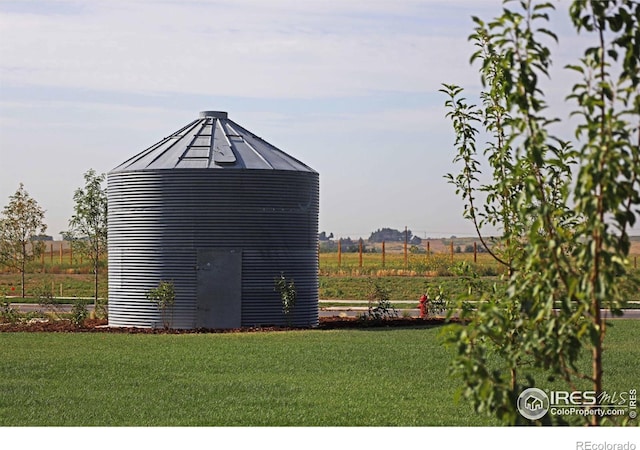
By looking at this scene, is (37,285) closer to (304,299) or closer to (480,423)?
(304,299)

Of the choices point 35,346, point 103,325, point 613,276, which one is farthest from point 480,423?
point 103,325

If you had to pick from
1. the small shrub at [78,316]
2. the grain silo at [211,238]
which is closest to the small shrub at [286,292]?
the grain silo at [211,238]

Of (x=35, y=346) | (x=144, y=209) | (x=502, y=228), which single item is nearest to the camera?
(x=502, y=228)

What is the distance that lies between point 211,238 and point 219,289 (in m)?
1.11

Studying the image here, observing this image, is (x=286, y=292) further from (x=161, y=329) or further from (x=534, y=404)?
(x=534, y=404)

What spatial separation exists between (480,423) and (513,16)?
6.19 meters

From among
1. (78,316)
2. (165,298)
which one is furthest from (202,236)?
(78,316)

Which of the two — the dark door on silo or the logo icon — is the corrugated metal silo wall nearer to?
the dark door on silo

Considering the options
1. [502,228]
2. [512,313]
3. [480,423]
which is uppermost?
[502,228]

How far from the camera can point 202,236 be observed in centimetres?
2267

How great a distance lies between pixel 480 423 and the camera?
11.0 metres

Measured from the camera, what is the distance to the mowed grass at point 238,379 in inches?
451
